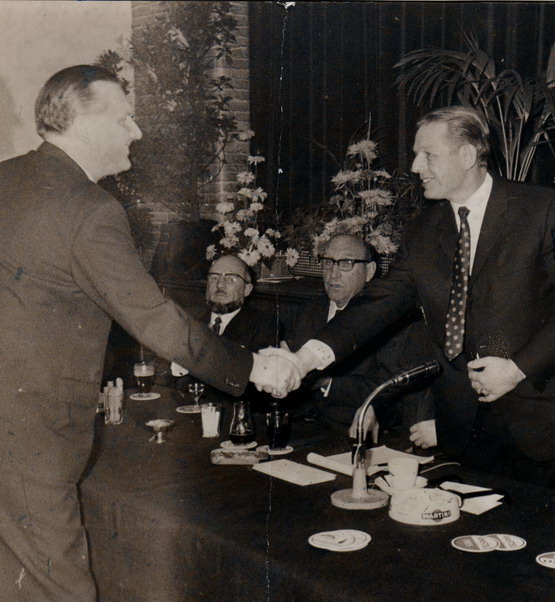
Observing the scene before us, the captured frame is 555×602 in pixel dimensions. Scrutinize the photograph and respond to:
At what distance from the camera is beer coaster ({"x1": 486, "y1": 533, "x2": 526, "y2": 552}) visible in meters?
1.64

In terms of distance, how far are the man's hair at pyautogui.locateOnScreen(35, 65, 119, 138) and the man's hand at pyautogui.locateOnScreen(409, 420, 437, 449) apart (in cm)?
148

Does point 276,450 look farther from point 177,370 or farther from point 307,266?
point 307,266

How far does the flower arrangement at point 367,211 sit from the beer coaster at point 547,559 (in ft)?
8.23

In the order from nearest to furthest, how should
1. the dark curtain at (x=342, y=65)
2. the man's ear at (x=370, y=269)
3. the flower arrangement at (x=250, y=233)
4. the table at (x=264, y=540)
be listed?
the table at (x=264, y=540) → the man's ear at (x=370, y=269) → the dark curtain at (x=342, y=65) → the flower arrangement at (x=250, y=233)

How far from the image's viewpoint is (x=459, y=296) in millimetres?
2510

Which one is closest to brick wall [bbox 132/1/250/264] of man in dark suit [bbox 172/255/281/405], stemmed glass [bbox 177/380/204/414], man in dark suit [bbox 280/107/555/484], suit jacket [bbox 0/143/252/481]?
man in dark suit [bbox 172/255/281/405]

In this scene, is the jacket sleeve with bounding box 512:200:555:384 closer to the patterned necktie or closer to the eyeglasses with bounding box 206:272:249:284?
the patterned necktie

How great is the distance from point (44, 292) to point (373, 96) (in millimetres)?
3830

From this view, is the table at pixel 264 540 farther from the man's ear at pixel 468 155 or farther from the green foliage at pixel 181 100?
the green foliage at pixel 181 100

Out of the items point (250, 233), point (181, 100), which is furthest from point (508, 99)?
point (181, 100)

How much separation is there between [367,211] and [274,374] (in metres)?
2.34

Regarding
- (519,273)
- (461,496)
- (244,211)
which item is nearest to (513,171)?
(519,273)

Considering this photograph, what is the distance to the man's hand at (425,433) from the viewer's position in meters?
2.54

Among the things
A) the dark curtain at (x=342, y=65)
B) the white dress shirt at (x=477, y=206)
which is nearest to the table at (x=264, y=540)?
the white dress shirt at (x=477, y=206)
